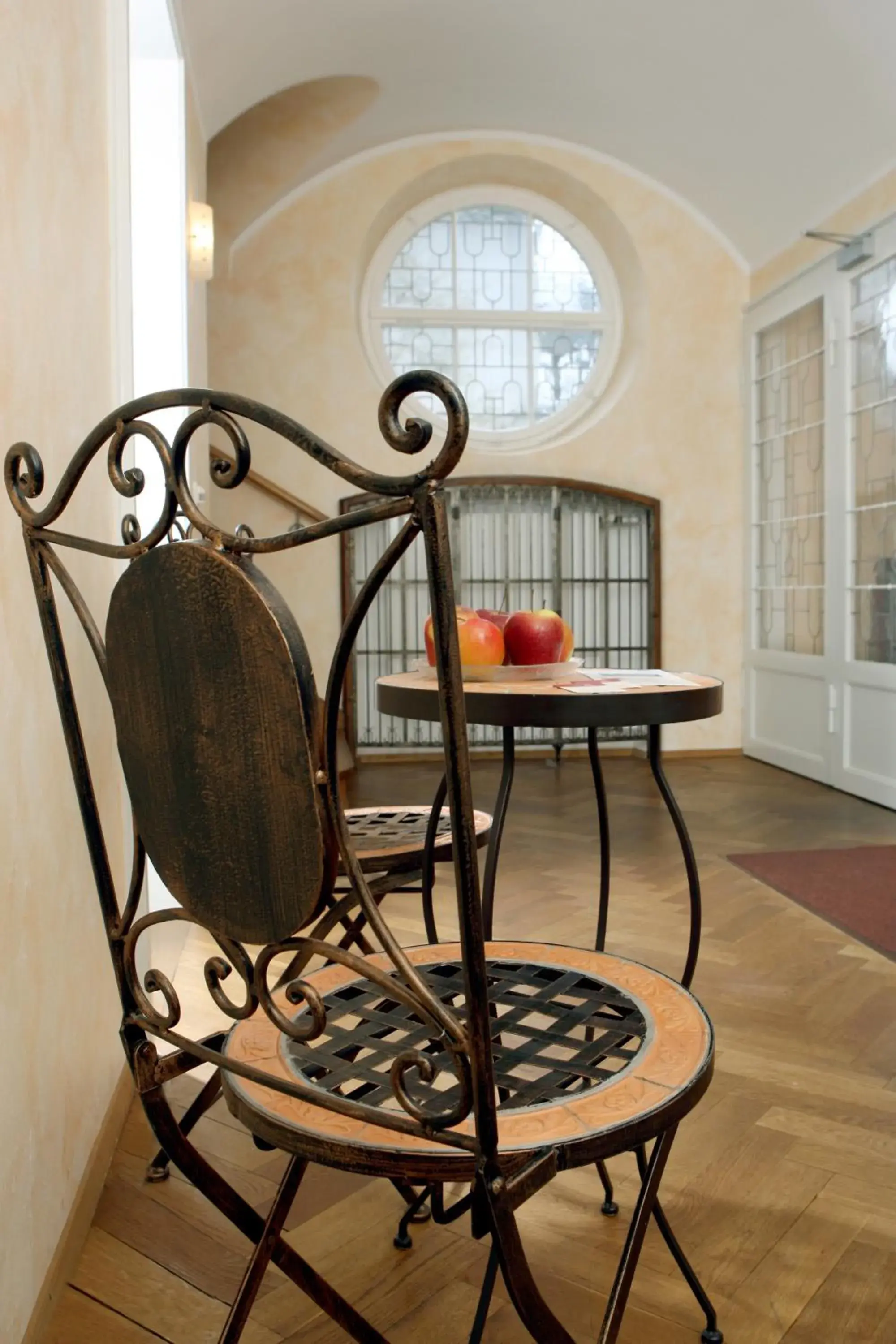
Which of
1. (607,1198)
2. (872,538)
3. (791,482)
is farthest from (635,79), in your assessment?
(607,1198)

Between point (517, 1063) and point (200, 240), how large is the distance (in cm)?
321

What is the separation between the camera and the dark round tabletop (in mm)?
1786

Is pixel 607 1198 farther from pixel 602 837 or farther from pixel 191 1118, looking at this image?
pixel 602 837

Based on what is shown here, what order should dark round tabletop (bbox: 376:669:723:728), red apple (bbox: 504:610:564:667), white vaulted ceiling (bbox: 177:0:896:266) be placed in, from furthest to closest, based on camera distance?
1. white vaulted ceiling (bbox: 177:0:896:266)
2. red apple (bbox: 504:610:564:667)
3. dark round tabletop (bbox: 376:669:723:728)

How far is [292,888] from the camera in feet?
2.88

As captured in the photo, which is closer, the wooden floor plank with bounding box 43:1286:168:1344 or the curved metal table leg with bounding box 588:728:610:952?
the wooden floor plank with bounding box 43:1286:168:1344

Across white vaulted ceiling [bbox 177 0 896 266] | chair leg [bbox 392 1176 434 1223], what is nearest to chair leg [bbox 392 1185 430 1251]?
chair leg [bbox 392 1176 434 1223]

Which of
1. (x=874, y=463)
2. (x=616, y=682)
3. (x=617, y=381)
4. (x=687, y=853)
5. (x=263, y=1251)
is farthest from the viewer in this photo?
(x=617, y=381)

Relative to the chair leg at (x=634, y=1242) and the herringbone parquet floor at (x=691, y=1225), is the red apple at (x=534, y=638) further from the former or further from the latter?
the chair leg at (x=634, y=1242)

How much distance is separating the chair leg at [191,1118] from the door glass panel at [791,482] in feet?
14.9

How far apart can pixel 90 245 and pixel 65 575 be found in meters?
1.14

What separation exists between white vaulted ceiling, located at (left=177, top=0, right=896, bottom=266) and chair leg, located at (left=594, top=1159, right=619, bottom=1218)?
3.65m

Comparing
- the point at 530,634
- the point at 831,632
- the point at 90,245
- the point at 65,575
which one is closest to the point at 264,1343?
the point at 65,575

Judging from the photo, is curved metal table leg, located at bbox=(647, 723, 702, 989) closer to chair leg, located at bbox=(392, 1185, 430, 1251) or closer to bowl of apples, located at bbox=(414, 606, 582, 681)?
bowl of apples, located at bbox=(414, 606, 582, 681)
